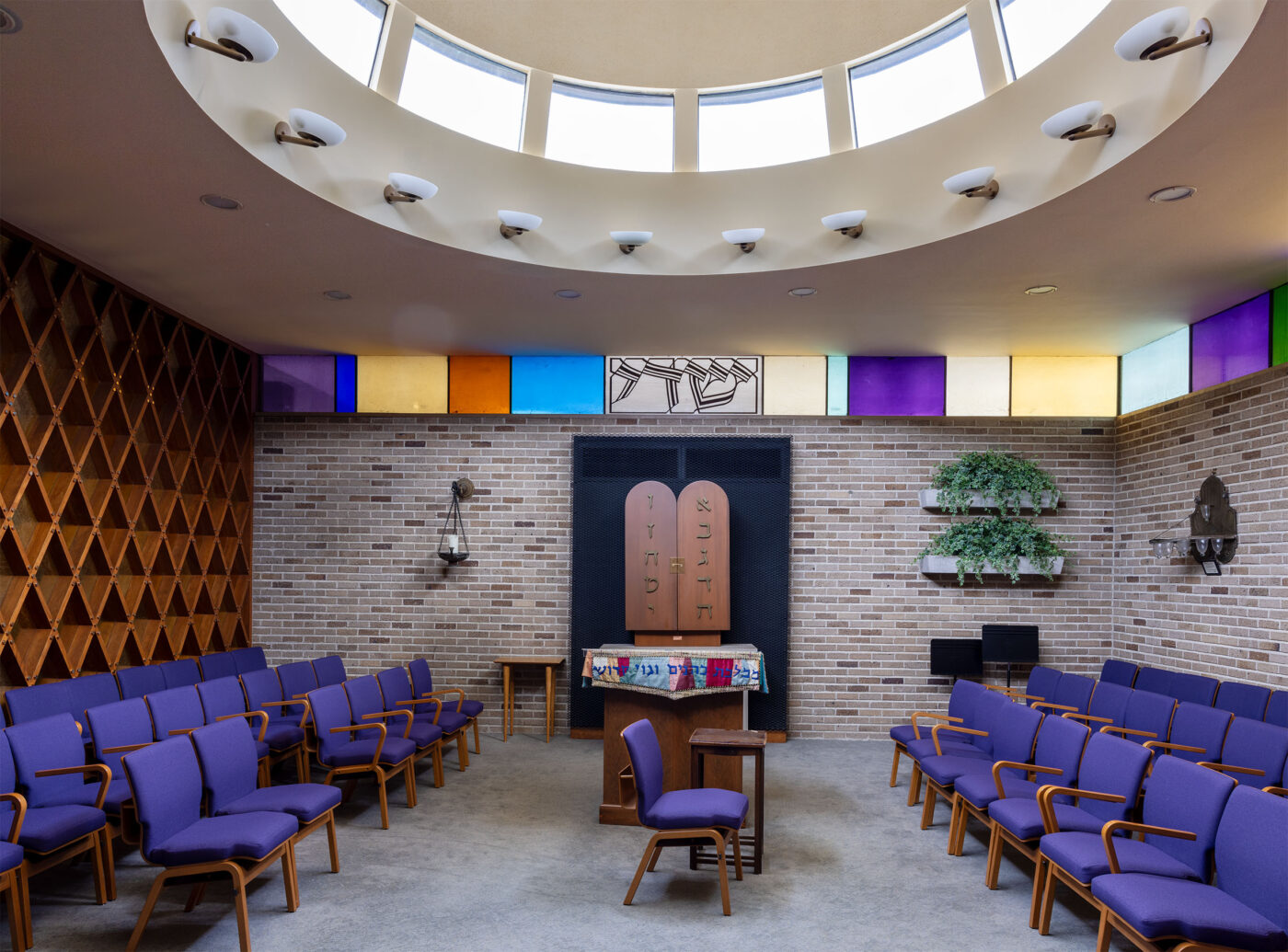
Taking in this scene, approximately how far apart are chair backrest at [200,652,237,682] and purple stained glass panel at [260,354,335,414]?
2.20 meters

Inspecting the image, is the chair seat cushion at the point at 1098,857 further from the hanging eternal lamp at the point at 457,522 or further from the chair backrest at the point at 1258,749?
the hanging eternal lamp at the point at 457,522

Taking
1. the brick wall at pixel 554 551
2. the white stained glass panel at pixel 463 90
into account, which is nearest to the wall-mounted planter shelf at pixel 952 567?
the brick wall at pixel 554 551

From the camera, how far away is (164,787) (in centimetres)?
334

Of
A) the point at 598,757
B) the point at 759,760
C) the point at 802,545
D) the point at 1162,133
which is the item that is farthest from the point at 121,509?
the point at 1162,133

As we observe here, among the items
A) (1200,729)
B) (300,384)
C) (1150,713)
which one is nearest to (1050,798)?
(1200,729)

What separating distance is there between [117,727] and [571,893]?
2.29 m

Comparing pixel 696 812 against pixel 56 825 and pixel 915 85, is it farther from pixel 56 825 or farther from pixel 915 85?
pixel 915 85

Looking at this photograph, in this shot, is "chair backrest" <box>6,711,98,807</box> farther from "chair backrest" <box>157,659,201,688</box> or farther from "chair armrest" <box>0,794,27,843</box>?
"chair backrest" <box>157,659,201,688</box>

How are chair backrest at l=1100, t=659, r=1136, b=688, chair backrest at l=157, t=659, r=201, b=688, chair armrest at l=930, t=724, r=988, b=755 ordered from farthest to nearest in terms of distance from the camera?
1. chair backrest at l=1100, t=659, r=1136, b=688
2. chair backrest at l=157, t=659, r=201, b=688
3. chair armrest at l=930, t=724, r=988, b=755

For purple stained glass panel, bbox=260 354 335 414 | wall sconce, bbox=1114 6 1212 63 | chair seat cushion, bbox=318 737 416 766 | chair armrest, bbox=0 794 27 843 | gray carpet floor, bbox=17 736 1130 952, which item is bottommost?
gray carpet floor, bbox=17 736 1130 952

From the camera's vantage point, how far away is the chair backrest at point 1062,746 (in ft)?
13.4

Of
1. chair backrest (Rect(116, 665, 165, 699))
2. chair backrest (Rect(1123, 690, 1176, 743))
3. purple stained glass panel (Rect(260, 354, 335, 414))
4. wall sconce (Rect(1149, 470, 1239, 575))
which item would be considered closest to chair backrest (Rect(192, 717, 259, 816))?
chair backrest (Rect(116, 665, 165, 699))

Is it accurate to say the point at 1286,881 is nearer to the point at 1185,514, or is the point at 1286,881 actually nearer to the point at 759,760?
the point at 759,760

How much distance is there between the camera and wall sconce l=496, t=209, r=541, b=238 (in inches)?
189
